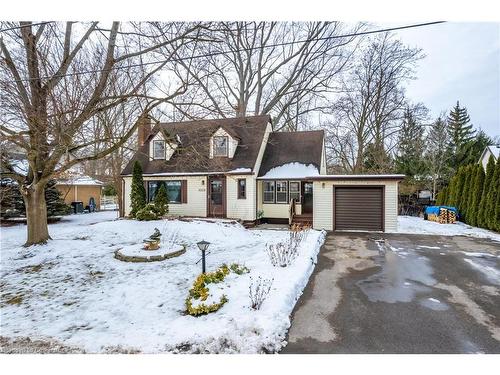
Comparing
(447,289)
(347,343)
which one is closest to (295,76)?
(447,289)

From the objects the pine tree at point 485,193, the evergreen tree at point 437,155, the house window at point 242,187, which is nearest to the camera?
the pine tree at point 485,193

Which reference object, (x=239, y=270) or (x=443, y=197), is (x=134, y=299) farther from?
(x=443, y=197)

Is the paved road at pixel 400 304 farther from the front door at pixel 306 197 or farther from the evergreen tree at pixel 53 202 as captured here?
the evergreen tree at pixel 53 202

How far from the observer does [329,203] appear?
520 inches

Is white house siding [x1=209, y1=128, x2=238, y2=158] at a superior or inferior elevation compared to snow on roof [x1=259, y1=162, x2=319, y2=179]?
superior

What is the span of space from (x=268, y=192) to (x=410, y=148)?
16061 mm

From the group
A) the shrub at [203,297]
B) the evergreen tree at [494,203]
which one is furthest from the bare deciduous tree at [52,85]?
the evergreen tree at [494,203]

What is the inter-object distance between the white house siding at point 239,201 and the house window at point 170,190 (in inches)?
115

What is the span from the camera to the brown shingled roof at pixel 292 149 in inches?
595

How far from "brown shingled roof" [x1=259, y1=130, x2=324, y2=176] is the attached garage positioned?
188cm

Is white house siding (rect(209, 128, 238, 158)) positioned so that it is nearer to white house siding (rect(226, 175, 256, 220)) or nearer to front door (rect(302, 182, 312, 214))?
white house siding (rect(226, 175, 256, 220))

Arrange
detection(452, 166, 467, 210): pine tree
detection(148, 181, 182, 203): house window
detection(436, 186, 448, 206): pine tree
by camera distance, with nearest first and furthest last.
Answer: detection(148, 181, 182, 203): house window → detection(452, 166, 467, 210): pine tree → detection(436, 186, 448, 206): pine tree

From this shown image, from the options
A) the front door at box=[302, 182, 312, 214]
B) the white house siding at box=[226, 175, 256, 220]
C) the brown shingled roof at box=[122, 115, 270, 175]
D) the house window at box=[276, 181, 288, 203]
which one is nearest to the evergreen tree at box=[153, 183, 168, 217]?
the brown shingled roof at box=[122, 115, 270, 175]

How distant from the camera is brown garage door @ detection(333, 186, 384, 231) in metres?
12.7
